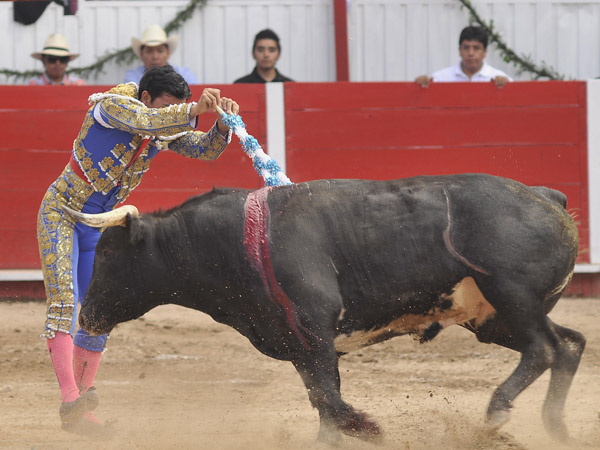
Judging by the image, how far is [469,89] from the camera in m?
6.34

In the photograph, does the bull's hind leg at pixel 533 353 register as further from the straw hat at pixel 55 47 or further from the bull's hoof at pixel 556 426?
the straw hat at pixel 55 47

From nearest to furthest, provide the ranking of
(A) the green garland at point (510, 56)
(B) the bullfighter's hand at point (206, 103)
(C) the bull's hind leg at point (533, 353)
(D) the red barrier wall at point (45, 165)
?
(B) the bullfighter's hand at point (206, 103) < (C) the bull's hind leg at point (533, 353) < (D) the red barrier wall at point (45, 165) < (A) the green garland at point (510, 56)

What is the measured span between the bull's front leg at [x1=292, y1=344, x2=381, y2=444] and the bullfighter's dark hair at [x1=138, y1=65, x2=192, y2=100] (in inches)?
37.9

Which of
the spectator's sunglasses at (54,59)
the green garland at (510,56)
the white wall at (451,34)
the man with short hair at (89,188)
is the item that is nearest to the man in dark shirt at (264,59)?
the white wall at (451,34)

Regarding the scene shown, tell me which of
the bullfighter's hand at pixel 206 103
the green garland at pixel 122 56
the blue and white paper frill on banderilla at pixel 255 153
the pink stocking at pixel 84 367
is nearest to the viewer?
the bullfighter's hand at pixel 206 103

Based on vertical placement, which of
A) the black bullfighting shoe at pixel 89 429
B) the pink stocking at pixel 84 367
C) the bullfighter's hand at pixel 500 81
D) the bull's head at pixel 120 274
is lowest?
the black bullfighting shoe at pixel 89 429

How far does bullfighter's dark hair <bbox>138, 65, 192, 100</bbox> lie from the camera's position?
3.37m

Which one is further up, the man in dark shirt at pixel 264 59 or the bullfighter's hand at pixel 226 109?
the man in dark shirt at pixel 264 59

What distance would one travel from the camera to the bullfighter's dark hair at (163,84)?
11.1 ft

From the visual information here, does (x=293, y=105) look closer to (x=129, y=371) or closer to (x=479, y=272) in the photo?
(x=129, y=371)

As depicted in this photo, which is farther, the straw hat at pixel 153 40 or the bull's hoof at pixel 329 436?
the straw hat at pixel 153 40

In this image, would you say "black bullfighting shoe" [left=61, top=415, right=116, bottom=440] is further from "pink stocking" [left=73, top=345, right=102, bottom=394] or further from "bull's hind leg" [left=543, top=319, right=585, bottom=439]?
"bull's hind leg" [left=543, top=319, right=585, bottom=439]

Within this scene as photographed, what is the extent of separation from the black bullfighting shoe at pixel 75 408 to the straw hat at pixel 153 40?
11.3ft

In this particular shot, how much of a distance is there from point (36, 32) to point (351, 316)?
4732 millimetres
